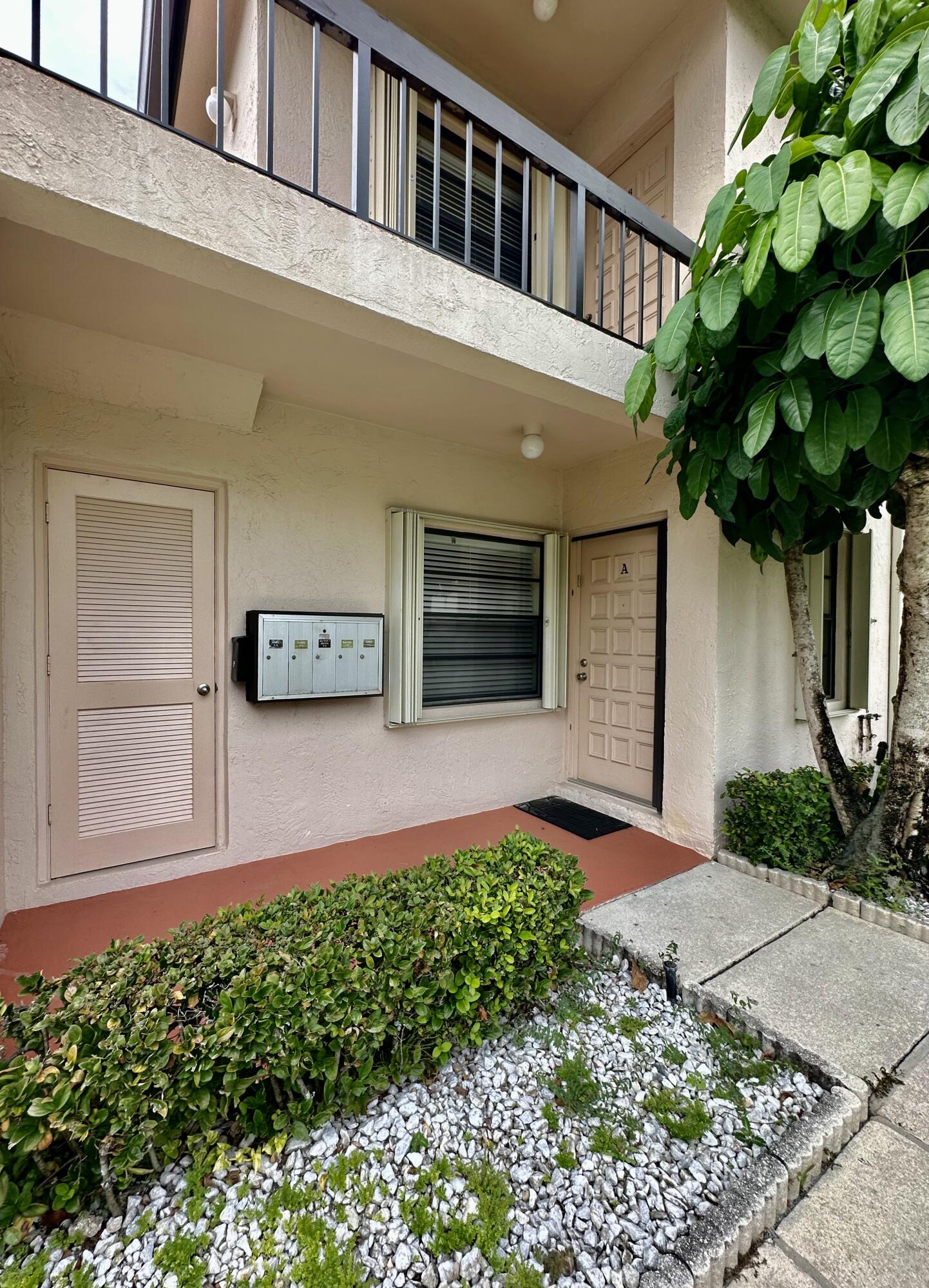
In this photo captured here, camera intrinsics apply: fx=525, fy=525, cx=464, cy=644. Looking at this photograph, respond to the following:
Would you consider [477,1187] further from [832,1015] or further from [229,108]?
[229,108]

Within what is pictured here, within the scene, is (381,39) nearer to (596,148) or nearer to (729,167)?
(729,167)

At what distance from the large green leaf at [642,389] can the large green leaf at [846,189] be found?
0.79 metres

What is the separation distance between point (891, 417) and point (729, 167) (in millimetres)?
2525

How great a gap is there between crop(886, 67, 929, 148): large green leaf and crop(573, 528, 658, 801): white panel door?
252 centimetres

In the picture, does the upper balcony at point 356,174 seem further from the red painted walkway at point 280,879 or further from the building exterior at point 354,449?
the red painted walkway at point 280,879

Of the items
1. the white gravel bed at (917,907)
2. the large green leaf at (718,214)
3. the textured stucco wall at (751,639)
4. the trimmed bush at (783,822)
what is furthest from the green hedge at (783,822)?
the large green leaf at (718,214)

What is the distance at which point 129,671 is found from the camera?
296 centimetres

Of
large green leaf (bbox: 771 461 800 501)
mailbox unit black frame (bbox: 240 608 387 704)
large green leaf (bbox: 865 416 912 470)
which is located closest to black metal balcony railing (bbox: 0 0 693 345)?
large green leaf (bbox: 771 461 800 501)

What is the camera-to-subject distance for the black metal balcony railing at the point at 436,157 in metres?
1.97

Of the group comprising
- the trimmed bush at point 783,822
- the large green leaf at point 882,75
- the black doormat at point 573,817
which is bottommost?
the black doormat at point 573,817

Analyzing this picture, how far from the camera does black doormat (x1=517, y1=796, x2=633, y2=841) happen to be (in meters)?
3.94

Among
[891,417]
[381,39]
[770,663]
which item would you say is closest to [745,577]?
[770,663]

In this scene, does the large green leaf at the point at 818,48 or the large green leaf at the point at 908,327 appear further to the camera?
the large green leaf at the point at 818,48

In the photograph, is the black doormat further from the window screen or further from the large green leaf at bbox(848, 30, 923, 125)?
the large green leaf at bbox(848, 30, 923, 125)
